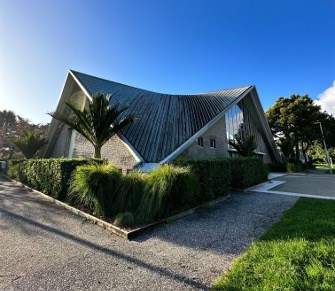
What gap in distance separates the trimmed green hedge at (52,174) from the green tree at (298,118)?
31735 mm

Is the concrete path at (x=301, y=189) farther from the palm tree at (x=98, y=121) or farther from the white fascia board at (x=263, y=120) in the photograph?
the white fascia board at (x=263, y=120)

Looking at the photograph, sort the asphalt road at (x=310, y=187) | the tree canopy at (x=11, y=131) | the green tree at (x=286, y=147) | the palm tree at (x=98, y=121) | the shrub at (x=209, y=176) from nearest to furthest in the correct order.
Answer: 1. the shrub at (x=209, y=176)
2. the asphalt road at (x=310, y=187)
3. the palm tree at (x=98, y=121)
4. the green tree at (x=286, y=147)
5. the tree canopy at (x=11, y=131)

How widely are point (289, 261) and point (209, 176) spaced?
190 inches

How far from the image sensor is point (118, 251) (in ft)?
14.5

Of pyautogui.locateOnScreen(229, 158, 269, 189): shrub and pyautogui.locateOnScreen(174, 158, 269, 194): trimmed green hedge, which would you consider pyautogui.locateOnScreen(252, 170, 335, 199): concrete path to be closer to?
pyautogui.locateOnScreen(229, 158, 269, 189): shrub

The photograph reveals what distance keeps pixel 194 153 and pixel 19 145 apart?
14.8 meters

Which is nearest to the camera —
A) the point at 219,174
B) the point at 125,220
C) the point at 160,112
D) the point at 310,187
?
the point at 125,220

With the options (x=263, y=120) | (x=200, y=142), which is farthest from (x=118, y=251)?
(x=263, y=120)

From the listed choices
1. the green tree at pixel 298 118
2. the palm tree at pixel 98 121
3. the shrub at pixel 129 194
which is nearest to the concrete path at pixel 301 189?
the shrub at pixel 129 194

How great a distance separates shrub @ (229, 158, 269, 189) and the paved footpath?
3.95 meters

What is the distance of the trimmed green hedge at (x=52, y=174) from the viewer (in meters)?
8.55

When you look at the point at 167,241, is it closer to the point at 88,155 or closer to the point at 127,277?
the point at 127,277

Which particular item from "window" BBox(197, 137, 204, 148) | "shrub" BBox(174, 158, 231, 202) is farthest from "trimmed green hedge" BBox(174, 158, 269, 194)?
"window" BBox(197, 137, 204, 148)

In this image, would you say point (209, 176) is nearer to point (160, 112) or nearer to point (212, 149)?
point (212, 149)
